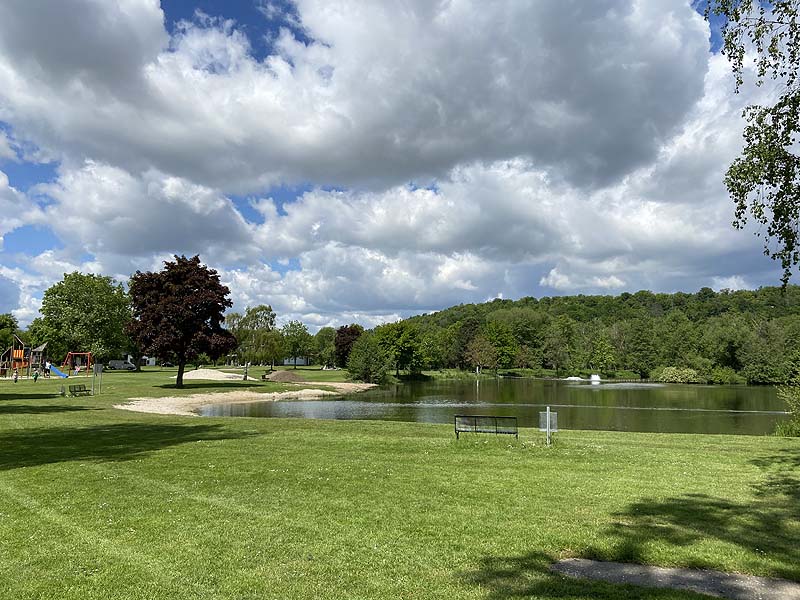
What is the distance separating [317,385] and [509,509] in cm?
5536

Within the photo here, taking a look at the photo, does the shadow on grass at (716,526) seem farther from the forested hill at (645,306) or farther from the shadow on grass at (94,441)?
the forested hill at (645,306)

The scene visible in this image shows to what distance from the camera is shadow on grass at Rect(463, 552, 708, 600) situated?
19.1 ft

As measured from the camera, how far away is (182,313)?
46125 millimetres

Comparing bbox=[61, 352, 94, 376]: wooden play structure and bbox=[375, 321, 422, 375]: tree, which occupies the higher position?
bbox=[375, 321, 422, 375]: tree

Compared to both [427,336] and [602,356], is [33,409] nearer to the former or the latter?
[427,336]

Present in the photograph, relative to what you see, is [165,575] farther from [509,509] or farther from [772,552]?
[772,552]

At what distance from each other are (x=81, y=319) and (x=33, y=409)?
59.3 metres

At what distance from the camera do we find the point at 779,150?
11.8m

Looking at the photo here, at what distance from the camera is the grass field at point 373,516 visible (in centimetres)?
620

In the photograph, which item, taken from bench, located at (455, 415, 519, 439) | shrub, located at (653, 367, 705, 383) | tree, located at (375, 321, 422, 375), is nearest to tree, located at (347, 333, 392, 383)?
tree, located at (375, 321, 422, 375)

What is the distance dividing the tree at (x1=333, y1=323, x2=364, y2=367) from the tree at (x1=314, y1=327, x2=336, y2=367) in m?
4.90

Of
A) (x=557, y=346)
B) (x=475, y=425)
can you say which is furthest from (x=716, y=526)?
(x=557, y=346)

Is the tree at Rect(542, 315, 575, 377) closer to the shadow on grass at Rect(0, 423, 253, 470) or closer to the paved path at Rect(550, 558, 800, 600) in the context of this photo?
the shadow on grass at Rect(0, 423, 253, 470)

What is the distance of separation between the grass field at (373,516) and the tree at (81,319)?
71028 mm
